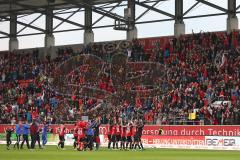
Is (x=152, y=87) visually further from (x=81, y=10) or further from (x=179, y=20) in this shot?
(x=81, y=10)

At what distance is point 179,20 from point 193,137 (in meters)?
20.0

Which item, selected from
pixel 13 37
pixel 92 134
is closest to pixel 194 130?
pixel 92 134

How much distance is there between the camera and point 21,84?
6588cm

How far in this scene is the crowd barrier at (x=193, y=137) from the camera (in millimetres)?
43844

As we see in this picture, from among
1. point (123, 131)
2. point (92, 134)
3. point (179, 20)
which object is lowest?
point (92, 134)

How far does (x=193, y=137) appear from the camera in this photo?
150 feet

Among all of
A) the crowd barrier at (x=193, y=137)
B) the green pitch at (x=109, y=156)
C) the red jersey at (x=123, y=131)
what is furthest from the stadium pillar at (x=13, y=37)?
the green pitch at (x=109, y=156)

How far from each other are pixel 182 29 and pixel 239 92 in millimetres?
16499

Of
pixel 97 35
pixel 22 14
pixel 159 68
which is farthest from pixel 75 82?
pixel 22 14

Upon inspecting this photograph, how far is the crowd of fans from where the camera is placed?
158ft

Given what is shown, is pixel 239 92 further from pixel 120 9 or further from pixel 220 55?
pixel 120 9

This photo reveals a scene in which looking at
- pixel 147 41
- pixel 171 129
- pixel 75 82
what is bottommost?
pixel 171 129

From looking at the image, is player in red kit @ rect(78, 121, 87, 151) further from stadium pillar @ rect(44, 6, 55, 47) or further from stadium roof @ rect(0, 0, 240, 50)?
stadium pillar @ rect(44, 6, 55, 47)

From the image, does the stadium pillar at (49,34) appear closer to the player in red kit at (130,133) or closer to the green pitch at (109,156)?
the player in red kit at (130,133)
